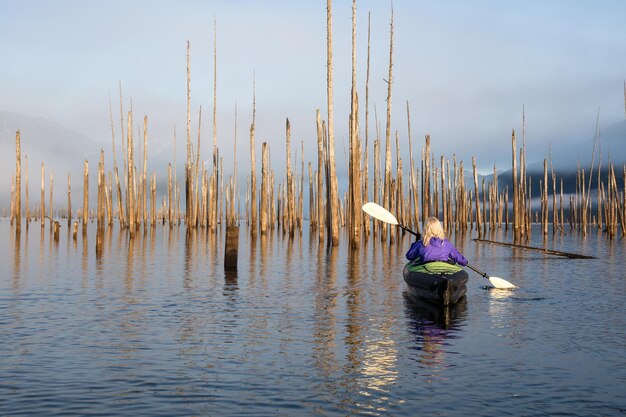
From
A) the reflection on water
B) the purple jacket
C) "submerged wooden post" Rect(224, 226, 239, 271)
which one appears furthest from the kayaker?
"submerged wooden post" Rect(224, 226, 239, 271)

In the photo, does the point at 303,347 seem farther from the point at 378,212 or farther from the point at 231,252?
the point at 231,252

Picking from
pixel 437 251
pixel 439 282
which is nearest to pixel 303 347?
pixel 439 282

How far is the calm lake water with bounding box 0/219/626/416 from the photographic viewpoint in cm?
680

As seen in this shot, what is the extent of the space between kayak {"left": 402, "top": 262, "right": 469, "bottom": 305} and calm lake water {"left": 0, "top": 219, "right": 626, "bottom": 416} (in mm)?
294

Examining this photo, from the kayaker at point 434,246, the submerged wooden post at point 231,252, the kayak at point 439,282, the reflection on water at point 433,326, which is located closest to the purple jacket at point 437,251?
the kayaker at point 434,246

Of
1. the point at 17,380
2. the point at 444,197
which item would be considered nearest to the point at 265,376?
the point at 17,380

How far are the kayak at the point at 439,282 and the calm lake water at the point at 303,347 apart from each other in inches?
11.6

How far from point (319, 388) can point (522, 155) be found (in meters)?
33.2

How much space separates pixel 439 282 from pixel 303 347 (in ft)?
14.3

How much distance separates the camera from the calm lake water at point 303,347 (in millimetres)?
6805

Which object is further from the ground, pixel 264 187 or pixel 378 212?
pixel 264 187

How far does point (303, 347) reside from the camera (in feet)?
30.8

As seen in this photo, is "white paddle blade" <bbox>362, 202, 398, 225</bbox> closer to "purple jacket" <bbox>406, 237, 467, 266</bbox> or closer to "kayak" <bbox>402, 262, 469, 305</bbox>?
"kayak" <bbox>402, 262, 469, 305</bbox>

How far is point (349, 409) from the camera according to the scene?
6.52m
